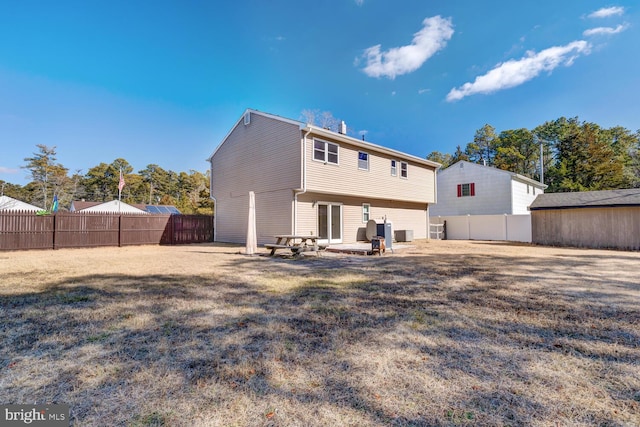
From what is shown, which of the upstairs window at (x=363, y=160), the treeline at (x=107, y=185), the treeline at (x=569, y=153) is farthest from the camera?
the treeline at (x=107, y=185)

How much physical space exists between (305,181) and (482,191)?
55.9 ft

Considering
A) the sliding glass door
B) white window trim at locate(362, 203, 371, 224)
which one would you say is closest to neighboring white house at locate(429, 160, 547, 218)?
white window trim at locate(362, 203, 371, 224)

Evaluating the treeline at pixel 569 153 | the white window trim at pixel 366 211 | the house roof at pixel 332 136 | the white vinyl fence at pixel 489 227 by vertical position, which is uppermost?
the treeline at pixel 569 153

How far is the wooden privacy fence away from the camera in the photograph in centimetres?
1196

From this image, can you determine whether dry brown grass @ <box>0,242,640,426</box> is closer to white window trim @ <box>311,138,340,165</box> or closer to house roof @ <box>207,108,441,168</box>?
white window trim @ <box>311,138,340,165</box>

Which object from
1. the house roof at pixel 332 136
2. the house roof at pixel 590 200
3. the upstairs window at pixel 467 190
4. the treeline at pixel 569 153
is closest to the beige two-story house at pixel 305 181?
the house roof at pixel 332 136

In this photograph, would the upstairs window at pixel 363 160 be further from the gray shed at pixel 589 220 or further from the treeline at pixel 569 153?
the treeline at pixel 569 153

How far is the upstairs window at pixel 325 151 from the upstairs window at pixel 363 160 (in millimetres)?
1660

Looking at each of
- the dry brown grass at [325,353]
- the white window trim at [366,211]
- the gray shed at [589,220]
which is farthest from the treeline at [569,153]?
the dry brown grass at [325,353]

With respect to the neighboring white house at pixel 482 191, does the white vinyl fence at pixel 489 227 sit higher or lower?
lower

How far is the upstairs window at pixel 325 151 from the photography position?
514 inches

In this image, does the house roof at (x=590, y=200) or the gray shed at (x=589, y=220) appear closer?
the gray shed at (x=589, y=220)

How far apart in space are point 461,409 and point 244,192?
1483 centimetres

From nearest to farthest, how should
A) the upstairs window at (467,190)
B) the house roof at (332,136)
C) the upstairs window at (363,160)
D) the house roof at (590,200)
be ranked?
the house roof at (332,136)
the house roof at (590,200)
the upstairs window at (363,160)
the upstairs window at (467,190)
